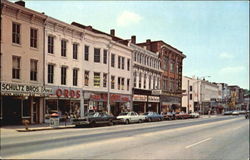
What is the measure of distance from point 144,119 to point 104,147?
26.3 metres

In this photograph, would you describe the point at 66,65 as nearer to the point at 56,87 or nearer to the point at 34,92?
the point at 56,87

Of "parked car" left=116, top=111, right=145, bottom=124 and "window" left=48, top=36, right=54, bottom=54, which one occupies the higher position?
"window" left=48, top=36, right=54, bottom=54

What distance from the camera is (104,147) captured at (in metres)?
13.8

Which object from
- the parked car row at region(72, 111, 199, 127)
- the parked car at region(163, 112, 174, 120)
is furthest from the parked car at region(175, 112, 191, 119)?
the parked car at region(163, 112, 174, 120)

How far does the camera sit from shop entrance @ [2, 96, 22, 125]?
87.3ft

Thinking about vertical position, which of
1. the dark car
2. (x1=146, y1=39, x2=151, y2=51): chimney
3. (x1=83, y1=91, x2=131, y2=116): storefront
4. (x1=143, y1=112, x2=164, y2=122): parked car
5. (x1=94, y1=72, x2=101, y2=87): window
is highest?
(x1=146, y1=39, x2=151, y2=51): chimney

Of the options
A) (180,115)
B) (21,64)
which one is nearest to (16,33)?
(21,64)

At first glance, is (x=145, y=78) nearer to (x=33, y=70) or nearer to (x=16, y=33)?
(x=33, y=70)

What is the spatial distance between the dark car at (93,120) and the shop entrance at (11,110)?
5.52 meters

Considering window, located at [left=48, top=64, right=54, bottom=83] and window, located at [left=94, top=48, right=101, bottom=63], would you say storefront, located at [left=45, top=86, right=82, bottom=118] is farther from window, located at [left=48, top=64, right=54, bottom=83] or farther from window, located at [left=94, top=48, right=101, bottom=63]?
window, located at [left=94, top=48, right=101, bottom=63]

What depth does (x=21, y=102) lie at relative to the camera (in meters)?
28.1

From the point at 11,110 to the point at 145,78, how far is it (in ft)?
94.9

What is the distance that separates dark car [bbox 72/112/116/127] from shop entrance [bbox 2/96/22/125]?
5523mm

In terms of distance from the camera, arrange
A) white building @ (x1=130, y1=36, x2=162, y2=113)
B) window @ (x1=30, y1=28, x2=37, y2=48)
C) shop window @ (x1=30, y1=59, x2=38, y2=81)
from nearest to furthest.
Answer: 1. shop window @ (x1=30, y1=59, x2=38, y2=81)
2. window @ (x1=30, y1=28, x2=37, y2=48)
3. white building @ (x1=130, y1=36, x2=162, y2=113)
